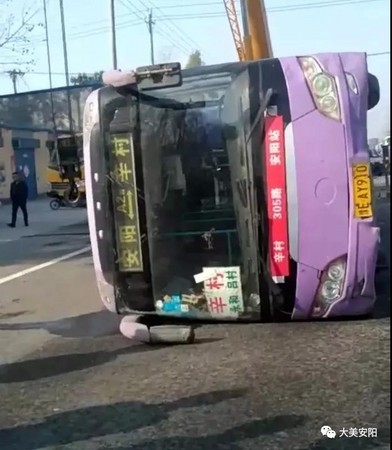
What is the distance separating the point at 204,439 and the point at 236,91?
325cm

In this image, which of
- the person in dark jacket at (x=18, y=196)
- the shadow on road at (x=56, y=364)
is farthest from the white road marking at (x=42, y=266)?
the person in dark jacket at (x=18, y=196)

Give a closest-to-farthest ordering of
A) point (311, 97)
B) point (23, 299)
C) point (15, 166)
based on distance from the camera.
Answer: point (311, 97) < point (23, 299) < point (15, 166)

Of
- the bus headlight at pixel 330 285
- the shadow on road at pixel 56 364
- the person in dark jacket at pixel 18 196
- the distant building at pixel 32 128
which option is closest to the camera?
the shadow on road at pixel 56 364

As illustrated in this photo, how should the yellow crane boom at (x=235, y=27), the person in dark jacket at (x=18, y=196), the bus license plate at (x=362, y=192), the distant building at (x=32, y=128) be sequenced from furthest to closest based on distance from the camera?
the person in dark jacket at (x=18, y=196), the distant building at (x=32, y=128), the yellow crane boom at (x=235, y=27), the bus license plate at (x=362, y=192)

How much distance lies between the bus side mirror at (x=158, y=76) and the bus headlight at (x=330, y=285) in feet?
6.30

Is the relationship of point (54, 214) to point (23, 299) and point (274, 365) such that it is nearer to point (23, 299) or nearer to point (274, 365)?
point (23, 299)

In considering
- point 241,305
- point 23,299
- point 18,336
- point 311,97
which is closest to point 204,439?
point 241,305

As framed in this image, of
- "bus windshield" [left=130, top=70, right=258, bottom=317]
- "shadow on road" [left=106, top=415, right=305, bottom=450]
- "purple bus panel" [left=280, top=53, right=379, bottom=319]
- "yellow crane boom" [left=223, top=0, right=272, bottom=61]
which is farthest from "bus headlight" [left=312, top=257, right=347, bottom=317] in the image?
"yellow crane boom" [left=223, top=0, right=272, bottom=61]

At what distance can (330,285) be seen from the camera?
6.92 meters

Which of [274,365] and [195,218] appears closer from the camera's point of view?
[274,365]

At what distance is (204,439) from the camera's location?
15.4ft

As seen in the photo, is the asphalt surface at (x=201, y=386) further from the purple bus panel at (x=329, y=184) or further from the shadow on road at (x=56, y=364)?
the purple bus panel at (x=329, y=184)

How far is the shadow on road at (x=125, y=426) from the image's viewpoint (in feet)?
15.4

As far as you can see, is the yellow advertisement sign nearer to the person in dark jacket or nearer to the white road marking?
the white road marking
